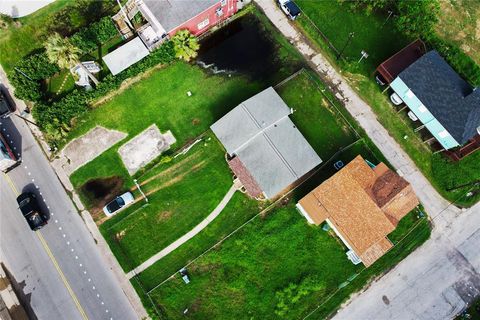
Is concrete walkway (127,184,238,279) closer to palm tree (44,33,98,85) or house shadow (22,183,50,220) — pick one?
house shadow (22,183,50,220)

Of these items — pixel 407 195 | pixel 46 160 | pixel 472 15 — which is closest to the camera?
pixel 407 195

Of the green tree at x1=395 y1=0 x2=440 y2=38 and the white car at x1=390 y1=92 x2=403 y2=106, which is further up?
the green tree at x1=395 y1=0 x2=440 y2=38

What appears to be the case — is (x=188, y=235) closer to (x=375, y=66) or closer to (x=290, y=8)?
(x=290, y=8)

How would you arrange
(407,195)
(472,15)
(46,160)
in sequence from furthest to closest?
(472,15) → (46,160) → (407,195)

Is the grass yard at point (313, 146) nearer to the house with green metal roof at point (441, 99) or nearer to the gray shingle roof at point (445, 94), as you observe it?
the house with green metal roof at point (441, 99)

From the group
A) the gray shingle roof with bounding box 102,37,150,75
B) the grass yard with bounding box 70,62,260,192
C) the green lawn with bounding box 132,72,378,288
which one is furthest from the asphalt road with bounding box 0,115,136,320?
the gray shingle roof with bounding box 102,37,150,75

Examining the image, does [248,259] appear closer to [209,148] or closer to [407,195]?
[209,148]

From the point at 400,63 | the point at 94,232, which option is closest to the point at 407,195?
the point at 400,63
